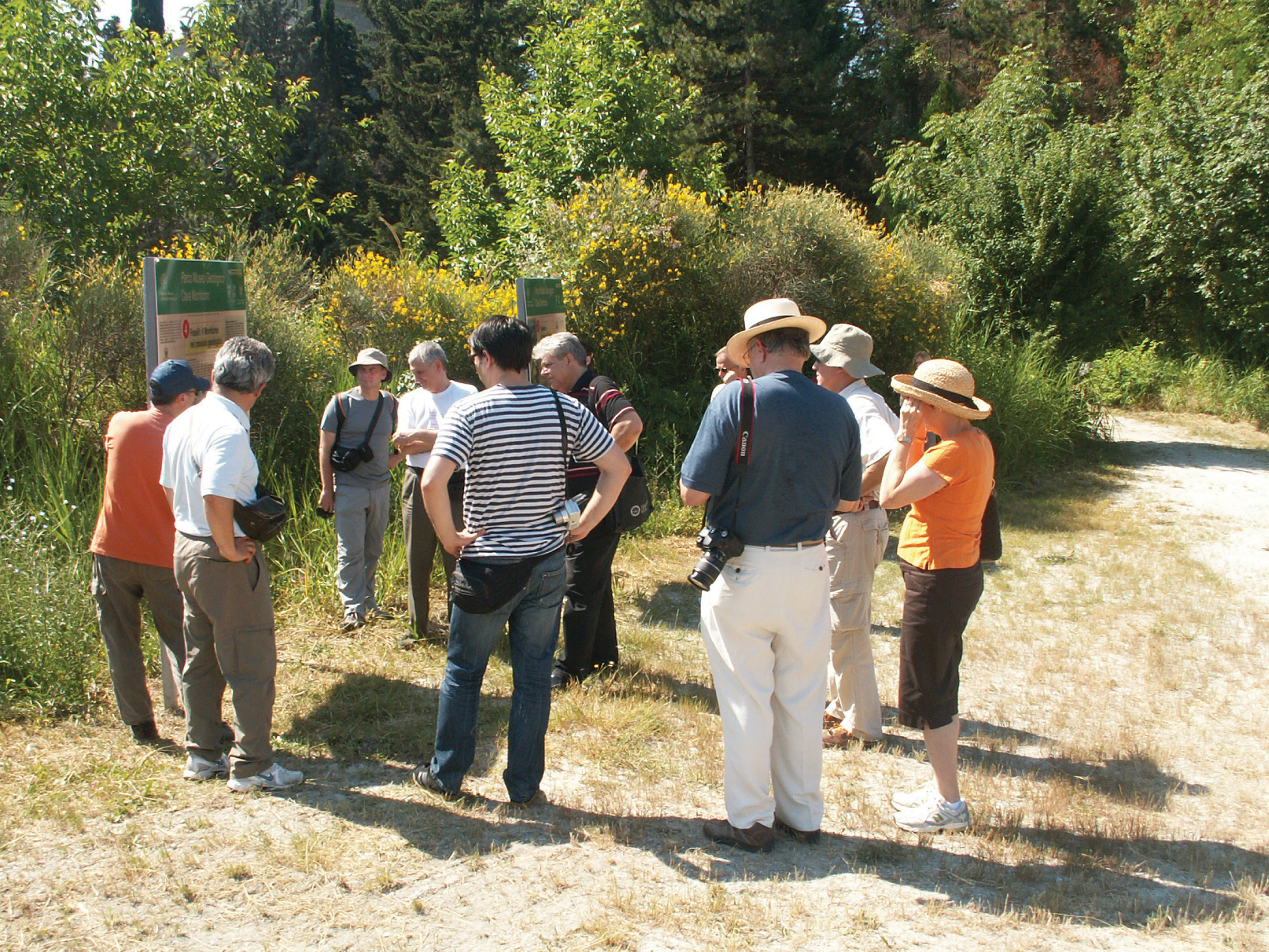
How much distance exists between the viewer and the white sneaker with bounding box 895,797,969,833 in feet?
12.6

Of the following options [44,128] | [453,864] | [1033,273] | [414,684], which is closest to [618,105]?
[1033,273]

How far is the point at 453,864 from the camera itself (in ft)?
11.6

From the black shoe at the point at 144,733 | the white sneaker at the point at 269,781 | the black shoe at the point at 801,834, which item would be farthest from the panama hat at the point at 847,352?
the black shoe at the point at 144,733

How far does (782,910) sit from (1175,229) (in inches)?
674

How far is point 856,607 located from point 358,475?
347 centimetres

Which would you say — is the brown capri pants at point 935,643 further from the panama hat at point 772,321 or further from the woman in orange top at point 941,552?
the panama hat at point 772,321

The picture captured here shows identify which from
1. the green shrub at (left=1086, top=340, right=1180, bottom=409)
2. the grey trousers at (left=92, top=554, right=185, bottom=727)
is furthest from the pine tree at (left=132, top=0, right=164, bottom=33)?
the grey trousers at (left=92, top=554, right=185, bottom=727)

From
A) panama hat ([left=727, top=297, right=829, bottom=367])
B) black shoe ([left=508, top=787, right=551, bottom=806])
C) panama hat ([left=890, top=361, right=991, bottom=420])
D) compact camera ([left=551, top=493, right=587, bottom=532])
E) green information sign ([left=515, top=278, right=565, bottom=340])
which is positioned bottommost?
black shoe ([left=508, top=787, right=551, bottom=806])

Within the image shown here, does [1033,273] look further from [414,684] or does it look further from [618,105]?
[414,684]

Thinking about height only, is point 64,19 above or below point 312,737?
above

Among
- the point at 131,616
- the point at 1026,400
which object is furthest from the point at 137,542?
the point at 1026,400

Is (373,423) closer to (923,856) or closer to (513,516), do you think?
(513,516)

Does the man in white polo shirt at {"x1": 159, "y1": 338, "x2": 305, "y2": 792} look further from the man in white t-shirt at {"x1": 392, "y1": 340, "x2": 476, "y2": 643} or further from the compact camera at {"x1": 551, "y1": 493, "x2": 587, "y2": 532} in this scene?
the man in white t-shirt at {"x1": 392, "y1": 340, "x2": 476, "y2": 643}

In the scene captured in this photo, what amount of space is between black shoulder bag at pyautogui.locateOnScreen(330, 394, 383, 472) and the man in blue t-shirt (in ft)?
11.3
